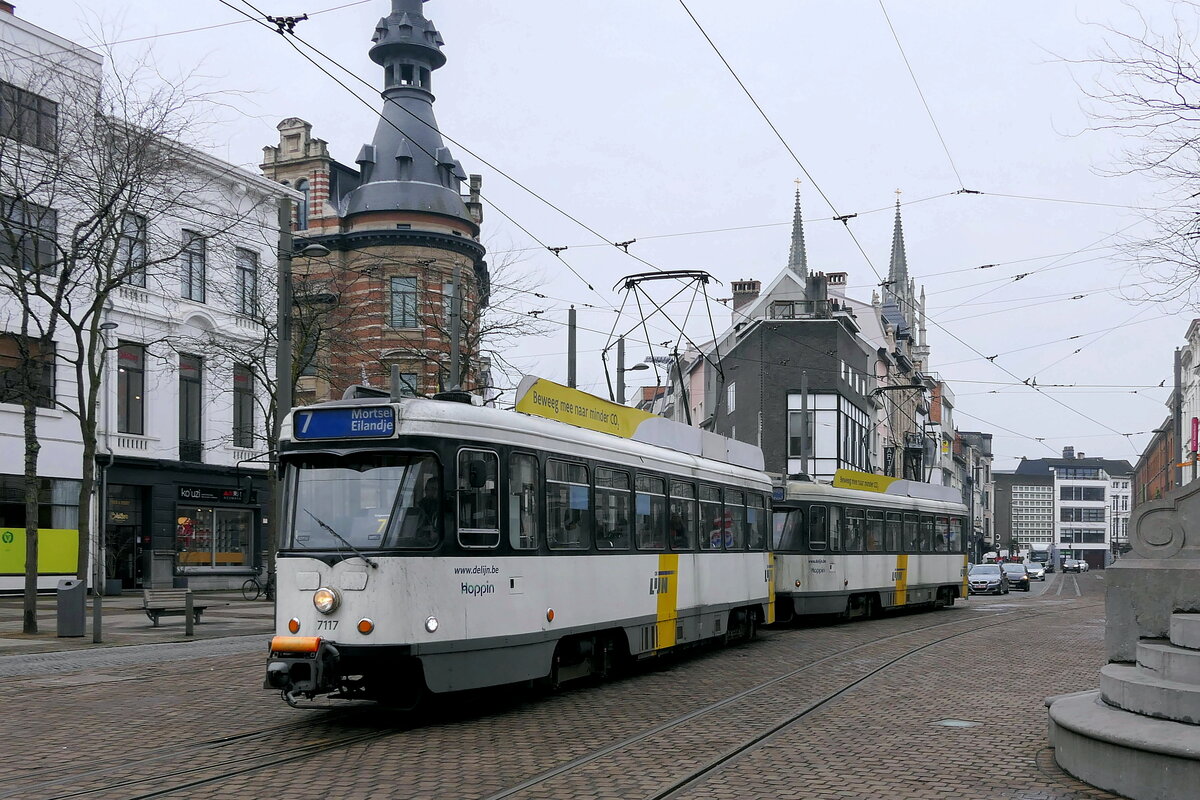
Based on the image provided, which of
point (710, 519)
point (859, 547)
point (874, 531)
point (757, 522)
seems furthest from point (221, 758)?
point (874, 531)

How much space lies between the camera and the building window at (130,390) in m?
34.3

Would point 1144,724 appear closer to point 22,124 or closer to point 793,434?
point 22,124

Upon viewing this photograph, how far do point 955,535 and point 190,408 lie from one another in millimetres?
22170

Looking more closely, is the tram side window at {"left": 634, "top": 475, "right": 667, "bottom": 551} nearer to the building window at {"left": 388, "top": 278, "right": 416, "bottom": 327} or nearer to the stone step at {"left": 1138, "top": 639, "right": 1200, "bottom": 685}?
the stone step at {"left": 1138, "top": 639, "right": 1200, "bottom": 685}

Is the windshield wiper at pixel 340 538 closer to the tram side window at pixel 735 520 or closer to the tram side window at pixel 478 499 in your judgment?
the tram side window at pixel 478 499

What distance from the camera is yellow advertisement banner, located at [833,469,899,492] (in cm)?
2527

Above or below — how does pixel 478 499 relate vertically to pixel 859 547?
above

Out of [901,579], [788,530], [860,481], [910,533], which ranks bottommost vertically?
[901,579]

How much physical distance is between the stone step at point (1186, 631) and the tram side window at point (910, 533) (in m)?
19.5

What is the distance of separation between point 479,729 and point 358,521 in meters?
2.04

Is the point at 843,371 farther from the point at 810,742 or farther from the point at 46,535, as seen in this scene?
the point at 810,742

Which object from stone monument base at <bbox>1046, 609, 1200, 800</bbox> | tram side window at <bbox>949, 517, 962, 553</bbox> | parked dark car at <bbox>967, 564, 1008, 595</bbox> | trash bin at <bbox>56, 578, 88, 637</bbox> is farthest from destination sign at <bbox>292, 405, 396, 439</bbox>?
parked dark car at <bbox>967, 564, 1008, 595</bbox>

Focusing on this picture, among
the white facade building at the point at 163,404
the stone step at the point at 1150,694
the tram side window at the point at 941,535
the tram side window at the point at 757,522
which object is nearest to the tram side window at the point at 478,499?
the stone step at the point at 1150,694

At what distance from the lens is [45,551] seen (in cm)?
3167
